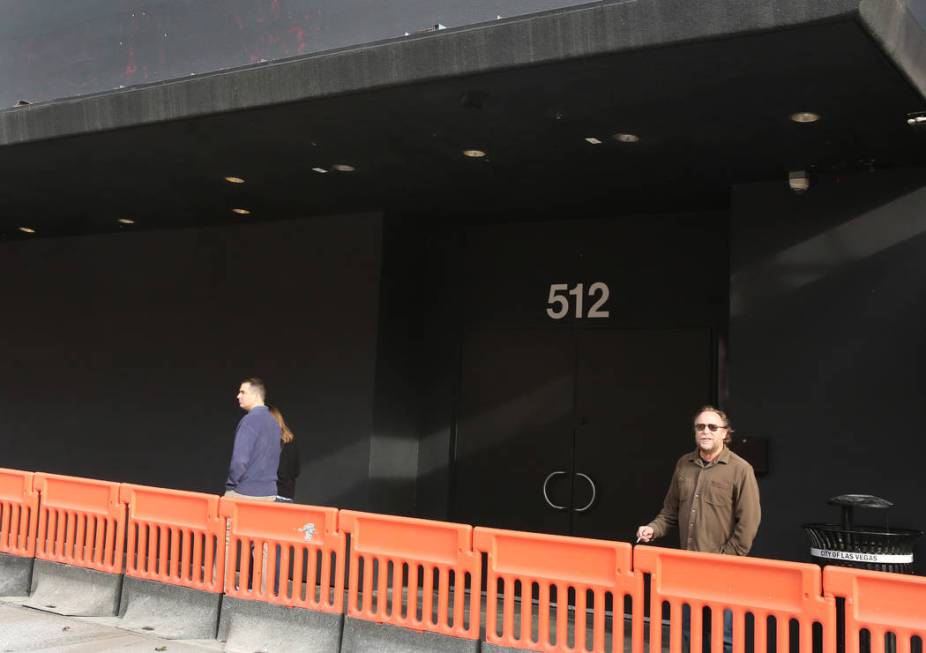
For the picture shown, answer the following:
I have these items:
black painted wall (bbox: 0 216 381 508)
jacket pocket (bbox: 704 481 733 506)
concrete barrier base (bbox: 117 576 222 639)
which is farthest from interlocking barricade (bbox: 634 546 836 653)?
black painted wall (bbox: 0 216 381 508)

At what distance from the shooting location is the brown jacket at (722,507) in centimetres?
607

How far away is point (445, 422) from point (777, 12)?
6873 millimetres

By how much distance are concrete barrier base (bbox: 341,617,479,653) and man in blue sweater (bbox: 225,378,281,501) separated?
6.43 feet

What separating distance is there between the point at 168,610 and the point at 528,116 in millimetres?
4728

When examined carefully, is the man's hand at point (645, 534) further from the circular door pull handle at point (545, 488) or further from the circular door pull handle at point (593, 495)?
the circular door pull handle at point (545, 488)

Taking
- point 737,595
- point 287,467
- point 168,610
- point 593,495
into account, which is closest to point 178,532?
point 168,610

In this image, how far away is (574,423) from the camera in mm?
10492

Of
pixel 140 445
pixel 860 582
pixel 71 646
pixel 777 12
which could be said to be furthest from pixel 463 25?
pixel 140 445

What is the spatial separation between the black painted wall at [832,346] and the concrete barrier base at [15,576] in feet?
21.0

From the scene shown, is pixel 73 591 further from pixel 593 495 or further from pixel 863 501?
pixel 863 501

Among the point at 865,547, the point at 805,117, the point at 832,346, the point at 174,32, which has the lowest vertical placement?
the point at 865,547

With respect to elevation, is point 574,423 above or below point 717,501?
above

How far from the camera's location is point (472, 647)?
597 centimetres

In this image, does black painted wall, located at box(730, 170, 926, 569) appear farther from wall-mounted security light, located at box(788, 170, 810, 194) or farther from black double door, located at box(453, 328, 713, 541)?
black double door, located at box(453, 328, 713, 541)
